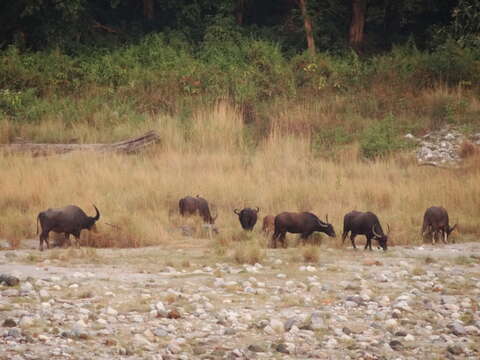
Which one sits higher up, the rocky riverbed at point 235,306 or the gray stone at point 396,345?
the rocky riverbed at point 235,306

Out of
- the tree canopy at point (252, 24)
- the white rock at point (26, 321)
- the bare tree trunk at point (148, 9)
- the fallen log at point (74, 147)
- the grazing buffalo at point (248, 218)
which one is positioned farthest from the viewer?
the bare tree trunk at point (148, 9)

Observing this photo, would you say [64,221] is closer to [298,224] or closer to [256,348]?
[298,224]

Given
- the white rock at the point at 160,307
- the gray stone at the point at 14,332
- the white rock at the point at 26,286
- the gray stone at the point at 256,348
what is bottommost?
the gray stone at the point at 256,348

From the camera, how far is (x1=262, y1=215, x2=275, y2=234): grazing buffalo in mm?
12508

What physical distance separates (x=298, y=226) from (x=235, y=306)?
11.8 ft

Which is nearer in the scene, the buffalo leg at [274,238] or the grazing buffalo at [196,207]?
the buffalo leg at [274,238]

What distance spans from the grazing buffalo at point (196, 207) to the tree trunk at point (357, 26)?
13.6 meters

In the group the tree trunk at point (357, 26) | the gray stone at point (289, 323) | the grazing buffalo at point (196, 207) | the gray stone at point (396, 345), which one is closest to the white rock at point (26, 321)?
the gray stone at point (289, 323)

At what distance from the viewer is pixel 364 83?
71.1 feet

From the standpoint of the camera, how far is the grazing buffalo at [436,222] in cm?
1226

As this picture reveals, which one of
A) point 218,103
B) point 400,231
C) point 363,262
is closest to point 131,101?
point 218,103

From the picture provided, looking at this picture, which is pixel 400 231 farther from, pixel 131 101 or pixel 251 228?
pixel 131 101

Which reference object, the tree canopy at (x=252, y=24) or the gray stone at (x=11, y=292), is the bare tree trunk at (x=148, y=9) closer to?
the tree canopy at (x=252, y=24)

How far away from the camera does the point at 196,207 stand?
13133mm
